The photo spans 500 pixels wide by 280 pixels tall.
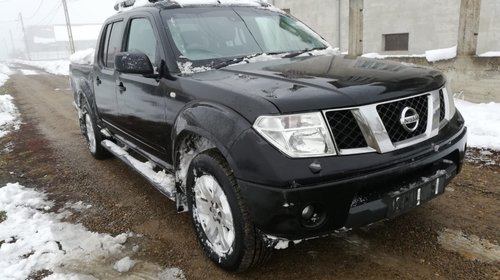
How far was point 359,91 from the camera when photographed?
7.61ft

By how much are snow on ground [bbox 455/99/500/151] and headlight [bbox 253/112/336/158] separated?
3683 millimetres

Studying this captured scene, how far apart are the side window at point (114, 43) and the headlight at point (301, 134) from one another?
2.78 meters

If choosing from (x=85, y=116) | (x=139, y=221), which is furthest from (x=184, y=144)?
(x=85, y=116)

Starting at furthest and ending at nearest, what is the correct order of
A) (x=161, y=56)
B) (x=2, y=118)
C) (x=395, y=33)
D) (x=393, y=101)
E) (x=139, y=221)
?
(x=395, y=33) < (x=2, y=118) < (x=139, y=221) < (x=161, y=56) < (x=393, y=101)

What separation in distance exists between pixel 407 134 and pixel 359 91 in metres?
0.42

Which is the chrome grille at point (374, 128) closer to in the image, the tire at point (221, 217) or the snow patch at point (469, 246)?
the tire at point (221, 217)

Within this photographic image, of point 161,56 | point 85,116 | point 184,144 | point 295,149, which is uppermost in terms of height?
point 161,56

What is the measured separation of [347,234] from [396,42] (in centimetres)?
977

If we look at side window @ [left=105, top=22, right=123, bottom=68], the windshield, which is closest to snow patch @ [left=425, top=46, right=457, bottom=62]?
the windshield

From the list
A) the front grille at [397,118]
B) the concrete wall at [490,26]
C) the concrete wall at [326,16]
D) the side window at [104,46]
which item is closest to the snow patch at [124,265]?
the front grille at [397,118]

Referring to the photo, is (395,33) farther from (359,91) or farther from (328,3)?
(359,91)

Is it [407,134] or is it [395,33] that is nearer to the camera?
[407,134]

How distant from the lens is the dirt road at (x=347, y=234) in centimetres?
271

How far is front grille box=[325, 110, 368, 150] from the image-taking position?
224 cm
